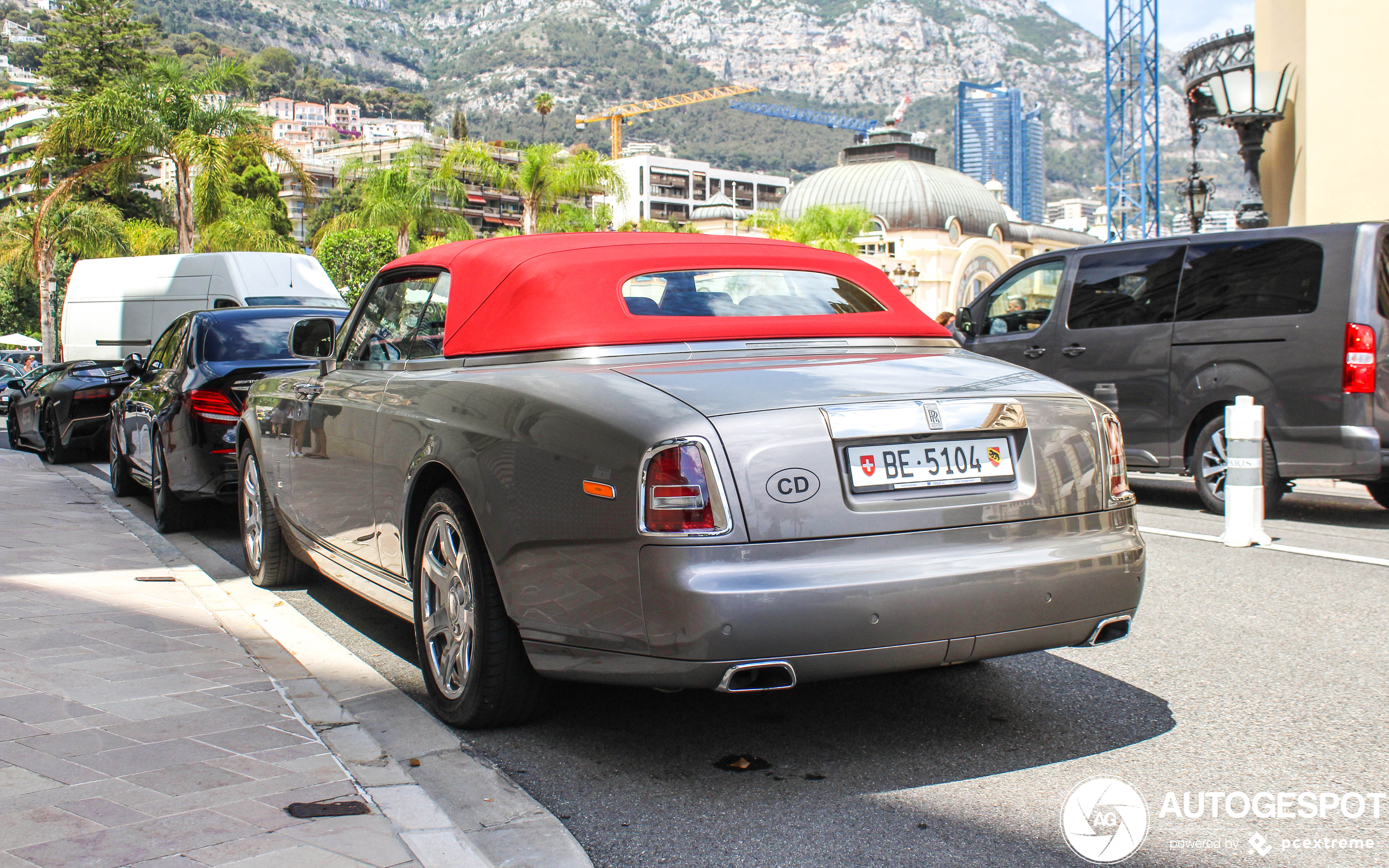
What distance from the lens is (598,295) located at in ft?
13.3

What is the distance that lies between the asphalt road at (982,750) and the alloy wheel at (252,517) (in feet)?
3.42

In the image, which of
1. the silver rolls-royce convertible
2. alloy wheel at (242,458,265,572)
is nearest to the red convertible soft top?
the silver rolls-royce convertible

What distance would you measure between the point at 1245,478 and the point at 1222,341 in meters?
1.57

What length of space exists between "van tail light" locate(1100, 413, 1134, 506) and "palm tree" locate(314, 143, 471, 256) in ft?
132

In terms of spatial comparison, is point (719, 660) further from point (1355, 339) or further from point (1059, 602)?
point (1355, 339)

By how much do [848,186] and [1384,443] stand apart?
121881mm

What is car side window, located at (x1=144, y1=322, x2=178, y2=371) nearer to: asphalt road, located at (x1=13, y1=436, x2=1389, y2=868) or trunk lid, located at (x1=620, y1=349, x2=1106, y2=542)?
asphalt road, located at (x1=13, y1=436, x2=1389, y2=868)

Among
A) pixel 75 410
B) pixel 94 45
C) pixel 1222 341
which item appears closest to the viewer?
pixel 1222 341

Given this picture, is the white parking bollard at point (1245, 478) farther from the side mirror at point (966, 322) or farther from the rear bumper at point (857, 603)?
the rear bumper at point (857, 603)

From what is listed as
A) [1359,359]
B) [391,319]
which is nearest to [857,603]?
[391,319]

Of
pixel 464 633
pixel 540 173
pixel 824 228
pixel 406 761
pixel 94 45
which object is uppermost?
pixel 94 45

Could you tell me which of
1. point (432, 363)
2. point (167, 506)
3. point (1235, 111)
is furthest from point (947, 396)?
point (1235, 111)

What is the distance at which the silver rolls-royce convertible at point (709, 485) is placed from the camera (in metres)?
3.16

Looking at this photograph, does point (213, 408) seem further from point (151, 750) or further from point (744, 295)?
point (744, 295)
